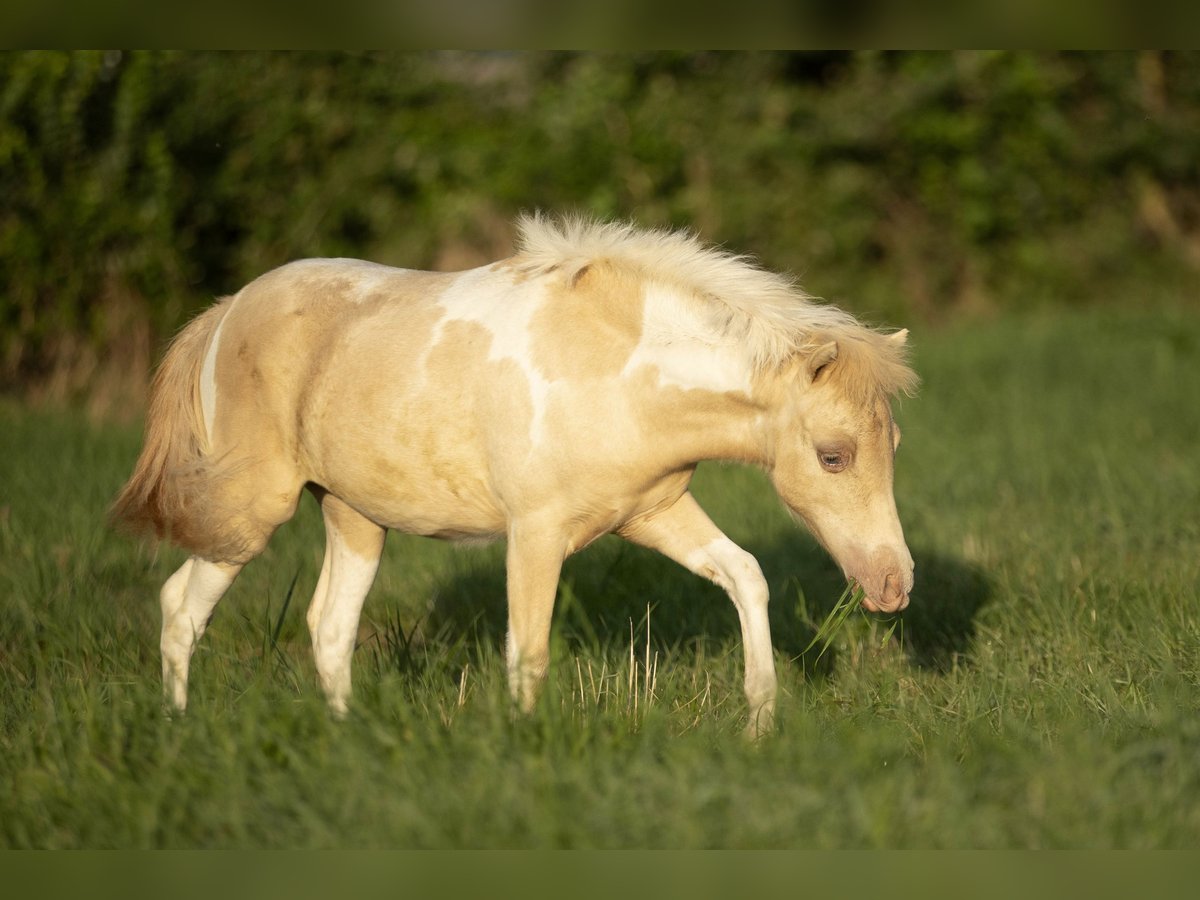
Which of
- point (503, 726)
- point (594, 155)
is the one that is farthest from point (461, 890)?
point (594, 155)

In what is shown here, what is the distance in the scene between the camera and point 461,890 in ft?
9.95

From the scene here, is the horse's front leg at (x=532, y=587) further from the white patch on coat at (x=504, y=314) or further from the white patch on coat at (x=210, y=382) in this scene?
the white patch on coat at (x=210, y=382)

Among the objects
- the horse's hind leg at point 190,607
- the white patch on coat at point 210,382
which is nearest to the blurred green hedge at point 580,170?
the white patch on coat at point 210,382

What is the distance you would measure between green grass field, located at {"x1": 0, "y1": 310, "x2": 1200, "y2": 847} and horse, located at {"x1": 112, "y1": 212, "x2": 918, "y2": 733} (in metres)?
0.27

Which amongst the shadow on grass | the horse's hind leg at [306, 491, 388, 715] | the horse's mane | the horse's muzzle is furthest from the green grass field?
the horse's mane

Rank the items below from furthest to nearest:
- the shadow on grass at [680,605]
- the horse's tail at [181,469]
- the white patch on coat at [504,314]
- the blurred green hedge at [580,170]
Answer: the blurred green hedge at [580,170], the shadow on grass at [680,605], the horse's tail at [181,469], the white patch on coat at [504,314]

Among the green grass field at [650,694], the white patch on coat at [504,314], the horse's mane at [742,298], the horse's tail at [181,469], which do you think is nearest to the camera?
the green grass field at [650,694]

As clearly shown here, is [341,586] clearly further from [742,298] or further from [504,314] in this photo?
[742,298]

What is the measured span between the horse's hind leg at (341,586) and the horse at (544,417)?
0.05 feet

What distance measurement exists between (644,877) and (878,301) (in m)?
11.6

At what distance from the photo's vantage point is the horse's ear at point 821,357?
12.8 ft

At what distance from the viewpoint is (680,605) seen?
571 cm

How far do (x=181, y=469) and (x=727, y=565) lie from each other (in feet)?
6.61

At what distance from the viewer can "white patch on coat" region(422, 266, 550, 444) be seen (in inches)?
162
